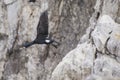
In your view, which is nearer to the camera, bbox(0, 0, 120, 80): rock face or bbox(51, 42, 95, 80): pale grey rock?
bbox(51, 42, 95, 80): pale grey rock

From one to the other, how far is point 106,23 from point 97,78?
6.97 ft

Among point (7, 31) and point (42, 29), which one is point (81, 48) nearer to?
point (42, 29)

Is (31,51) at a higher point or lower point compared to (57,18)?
lower

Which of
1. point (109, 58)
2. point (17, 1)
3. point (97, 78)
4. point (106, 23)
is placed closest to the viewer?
point (97, 78)

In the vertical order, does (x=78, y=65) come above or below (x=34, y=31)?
above

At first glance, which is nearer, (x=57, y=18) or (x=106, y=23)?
(x=106, y=23)

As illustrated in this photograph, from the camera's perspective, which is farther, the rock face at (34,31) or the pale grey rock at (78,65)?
the rock face at (34,31)

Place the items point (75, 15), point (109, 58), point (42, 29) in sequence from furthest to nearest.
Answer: point (75, 15) → point (42, 29) → point (109, 58)

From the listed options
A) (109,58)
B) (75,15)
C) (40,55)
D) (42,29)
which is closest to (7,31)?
(40,55)

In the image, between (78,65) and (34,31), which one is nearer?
(78,65)

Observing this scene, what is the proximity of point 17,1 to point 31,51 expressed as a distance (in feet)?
8.20

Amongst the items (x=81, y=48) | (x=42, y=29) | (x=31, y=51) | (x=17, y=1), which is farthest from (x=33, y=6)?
(x=81, y=48)

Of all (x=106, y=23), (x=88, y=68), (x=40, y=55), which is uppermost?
(x=106, y=23)

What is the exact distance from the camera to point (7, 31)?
60.1 feet
